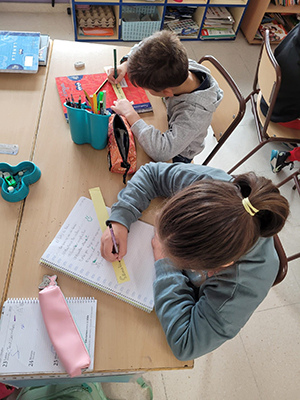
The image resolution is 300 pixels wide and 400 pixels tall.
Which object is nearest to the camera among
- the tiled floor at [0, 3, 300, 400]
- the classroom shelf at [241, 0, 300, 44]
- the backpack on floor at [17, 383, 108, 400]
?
the backpack on floor at [17, 383, 108, 400]

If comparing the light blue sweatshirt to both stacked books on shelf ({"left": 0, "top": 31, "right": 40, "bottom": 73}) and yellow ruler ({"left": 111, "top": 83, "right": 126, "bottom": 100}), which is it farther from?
stacked books on shelf ({"left": 0, "top": 31, "right": 40, "bottom": 73})

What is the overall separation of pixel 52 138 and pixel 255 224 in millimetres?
788

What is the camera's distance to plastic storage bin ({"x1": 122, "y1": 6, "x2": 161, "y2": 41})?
2.61m

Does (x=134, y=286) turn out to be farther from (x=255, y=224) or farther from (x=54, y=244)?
(x=255, y=224)

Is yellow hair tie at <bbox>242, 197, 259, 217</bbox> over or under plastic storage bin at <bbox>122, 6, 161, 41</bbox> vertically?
over

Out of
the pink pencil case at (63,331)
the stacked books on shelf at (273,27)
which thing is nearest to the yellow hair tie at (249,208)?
the pink pencil case at (63,331)

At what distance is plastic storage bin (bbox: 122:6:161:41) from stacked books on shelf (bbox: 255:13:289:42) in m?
1.02

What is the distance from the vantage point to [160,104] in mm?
1305

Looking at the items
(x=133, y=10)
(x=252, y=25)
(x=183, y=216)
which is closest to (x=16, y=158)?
(x=183, y=216)

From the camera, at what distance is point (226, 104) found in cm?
138

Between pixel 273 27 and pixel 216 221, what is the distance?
308 cm

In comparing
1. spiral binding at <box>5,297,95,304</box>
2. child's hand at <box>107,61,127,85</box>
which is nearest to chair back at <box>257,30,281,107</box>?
child's hand at <box>107,61,127,85</box>

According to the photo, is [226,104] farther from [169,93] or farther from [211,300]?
[211,300]

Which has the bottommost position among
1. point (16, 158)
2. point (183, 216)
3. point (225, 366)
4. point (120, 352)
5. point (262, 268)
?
point (225, 366)
